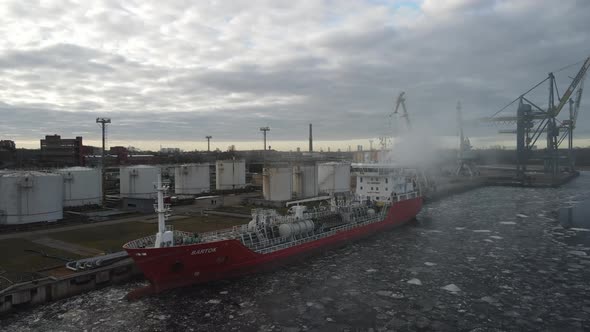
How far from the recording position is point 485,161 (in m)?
157

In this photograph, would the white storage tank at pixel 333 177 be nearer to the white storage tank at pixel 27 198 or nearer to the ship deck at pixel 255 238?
the ship deck at pixel 255 238

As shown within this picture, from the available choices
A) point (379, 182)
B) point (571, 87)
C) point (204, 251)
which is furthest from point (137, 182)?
point (571, 87)

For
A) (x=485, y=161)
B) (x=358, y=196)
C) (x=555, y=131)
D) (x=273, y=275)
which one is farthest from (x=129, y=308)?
(x=485, y=161)

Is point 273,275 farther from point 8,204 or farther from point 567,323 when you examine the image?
point 8,204

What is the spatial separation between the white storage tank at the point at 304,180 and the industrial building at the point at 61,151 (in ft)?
134

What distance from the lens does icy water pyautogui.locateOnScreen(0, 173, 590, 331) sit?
13.5 m

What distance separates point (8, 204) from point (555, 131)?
91.5 metres

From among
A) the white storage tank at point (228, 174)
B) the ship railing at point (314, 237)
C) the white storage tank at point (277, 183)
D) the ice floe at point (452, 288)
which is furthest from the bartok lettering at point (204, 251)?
the white storage tank at point (228, 174)

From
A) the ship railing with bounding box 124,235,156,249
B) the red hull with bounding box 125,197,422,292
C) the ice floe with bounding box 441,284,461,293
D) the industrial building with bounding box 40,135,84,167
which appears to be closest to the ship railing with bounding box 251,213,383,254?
the red hull with bounding box 125,197,422,292

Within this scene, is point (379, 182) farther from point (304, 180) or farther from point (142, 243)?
point (142, 243)

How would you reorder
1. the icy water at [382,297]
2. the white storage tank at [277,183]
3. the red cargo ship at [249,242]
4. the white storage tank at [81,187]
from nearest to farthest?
the icy water at [382,297], the red cargo ship at [249,242], the white storage tank at [81,187], the white storage tank at [277,183]

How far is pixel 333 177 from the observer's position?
4784 centimetres

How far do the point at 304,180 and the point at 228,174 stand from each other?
12.8 metres

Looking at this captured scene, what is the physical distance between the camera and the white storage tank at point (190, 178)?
47.2m
